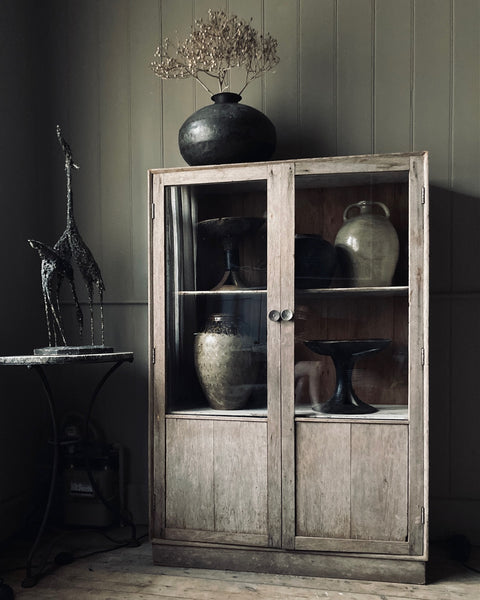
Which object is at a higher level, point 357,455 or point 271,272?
point 271,272

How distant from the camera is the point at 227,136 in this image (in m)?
2.25

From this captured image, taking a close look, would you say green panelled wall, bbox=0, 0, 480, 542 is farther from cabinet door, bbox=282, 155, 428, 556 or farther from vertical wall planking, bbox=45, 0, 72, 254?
cabinet door, bbox=282, 155, 428, 556

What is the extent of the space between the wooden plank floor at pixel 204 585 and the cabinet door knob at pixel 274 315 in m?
0.96

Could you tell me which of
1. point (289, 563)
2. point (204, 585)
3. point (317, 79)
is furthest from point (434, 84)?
point (204, 585)

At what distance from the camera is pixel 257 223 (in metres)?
2.20

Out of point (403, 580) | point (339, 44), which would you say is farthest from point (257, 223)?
point (403, 580)

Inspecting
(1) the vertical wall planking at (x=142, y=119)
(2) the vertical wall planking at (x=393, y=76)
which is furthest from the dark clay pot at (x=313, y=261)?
(1) the vertical wall planking at (x=142, y=119)

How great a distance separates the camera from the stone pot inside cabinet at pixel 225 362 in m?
2.20

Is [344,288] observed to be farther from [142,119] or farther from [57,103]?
[57,103]

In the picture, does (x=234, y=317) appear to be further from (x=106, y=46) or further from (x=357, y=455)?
(x=106, y=46)

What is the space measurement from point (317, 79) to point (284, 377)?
1.35m

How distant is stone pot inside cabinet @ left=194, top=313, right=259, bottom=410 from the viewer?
2.20m

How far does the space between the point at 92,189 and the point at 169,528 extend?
158 centimetres

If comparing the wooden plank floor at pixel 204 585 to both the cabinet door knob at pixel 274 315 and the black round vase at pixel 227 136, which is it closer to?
the cabinet door knob at pixel 274 315
